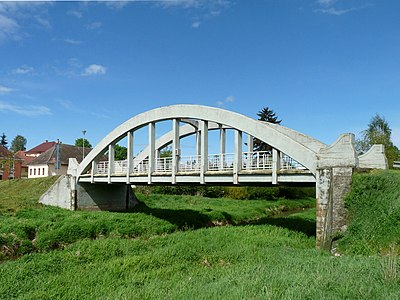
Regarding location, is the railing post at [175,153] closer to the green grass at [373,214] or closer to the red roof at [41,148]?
the green grass at [373,214]

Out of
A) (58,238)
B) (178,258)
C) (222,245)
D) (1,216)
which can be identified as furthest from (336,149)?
(1,216)

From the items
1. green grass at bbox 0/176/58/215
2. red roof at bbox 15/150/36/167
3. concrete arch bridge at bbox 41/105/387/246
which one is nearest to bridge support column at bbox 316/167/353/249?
concrete arch bridge at bbox 41/105/387/246

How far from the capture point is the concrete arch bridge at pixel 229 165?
1485cm

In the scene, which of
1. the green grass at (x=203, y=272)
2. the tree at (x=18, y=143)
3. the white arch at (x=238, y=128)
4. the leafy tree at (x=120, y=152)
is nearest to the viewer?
the green grass at (x=203, y=272)

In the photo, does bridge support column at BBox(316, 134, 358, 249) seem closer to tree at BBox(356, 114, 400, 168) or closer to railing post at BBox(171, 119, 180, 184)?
railing post at BBox(171, 119, 180, 184)

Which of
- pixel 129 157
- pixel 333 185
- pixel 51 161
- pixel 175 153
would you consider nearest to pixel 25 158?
pixel 51 161

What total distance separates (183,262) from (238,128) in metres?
7.40

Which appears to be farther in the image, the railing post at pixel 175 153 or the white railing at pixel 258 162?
the railing post at pixel 175 153

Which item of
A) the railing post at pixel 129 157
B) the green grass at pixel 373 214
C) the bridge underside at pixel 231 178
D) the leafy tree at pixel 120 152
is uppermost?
the leafy tree at pixel 120 152

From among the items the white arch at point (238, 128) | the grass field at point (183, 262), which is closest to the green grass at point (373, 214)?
the grass field at point (183, 262)

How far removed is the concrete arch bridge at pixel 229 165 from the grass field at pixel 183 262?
0.99 meters

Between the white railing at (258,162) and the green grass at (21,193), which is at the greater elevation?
the white railing at (258,162)

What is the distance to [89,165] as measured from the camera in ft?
91.9

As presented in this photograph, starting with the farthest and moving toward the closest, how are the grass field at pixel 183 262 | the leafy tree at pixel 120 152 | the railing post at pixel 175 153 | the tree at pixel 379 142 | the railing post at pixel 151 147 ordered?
the leafy tree at pixel 120 152, the tree at pixel 379 142, the railing post at pixel 151 147, the railing post at pixel 175 153, the grass field at pixel 183 262
